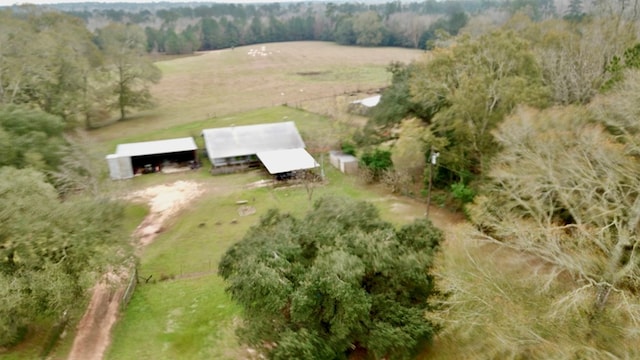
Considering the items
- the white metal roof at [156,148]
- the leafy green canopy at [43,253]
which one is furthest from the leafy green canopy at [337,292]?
the white metal roof at [156,148]

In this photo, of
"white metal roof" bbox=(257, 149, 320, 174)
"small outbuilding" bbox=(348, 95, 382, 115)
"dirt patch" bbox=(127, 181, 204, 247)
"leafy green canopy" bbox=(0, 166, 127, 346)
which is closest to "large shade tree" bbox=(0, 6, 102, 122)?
"dirt patch" bbox=(127, 181, 204, 247)

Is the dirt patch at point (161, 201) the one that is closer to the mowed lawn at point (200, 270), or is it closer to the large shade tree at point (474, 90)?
the mowed lawn at point (200, 270)

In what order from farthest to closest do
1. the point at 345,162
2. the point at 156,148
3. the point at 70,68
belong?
1. the point at 70,68
2. the point at 156,148
3. the point at 345,162

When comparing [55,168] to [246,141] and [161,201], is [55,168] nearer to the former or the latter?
[161,201]

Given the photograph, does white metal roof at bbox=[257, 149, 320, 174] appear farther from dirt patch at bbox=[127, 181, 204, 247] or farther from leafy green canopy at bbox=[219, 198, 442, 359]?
leafy green canopy at bbox=[219, 198, 442, 359]

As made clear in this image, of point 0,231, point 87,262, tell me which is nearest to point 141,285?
point 87,262

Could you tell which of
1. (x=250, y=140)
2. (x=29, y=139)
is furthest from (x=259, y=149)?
(x=29, y=139)
